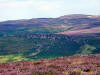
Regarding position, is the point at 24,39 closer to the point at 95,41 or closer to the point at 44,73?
the point at 95,41

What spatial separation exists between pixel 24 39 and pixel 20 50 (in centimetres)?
1718

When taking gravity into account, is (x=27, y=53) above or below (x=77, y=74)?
below

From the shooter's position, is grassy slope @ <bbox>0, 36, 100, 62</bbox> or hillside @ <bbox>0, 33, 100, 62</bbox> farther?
grassy slope @ <bbox>0, 36, 100, 62</bbox>

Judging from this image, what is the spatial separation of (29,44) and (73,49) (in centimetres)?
1574

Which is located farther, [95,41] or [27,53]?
[95,41]

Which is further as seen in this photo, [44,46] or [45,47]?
[44,46]

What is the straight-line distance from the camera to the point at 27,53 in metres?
62.1

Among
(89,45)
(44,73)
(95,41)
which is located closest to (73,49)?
(89,45)

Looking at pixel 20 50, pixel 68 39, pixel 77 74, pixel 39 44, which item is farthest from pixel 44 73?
pixel 68 39

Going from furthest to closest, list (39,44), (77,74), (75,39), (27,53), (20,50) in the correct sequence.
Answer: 1. (75,39)
2. (39,44)
3. (20,50)
4. (27,53)
5. (77,74)

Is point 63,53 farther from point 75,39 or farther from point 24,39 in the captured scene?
point 24,39

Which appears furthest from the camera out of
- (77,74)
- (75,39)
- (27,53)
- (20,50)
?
(75,39)

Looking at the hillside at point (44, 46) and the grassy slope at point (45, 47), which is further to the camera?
the grassy slope at point (45, 47)

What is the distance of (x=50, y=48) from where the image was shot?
68438 mm
